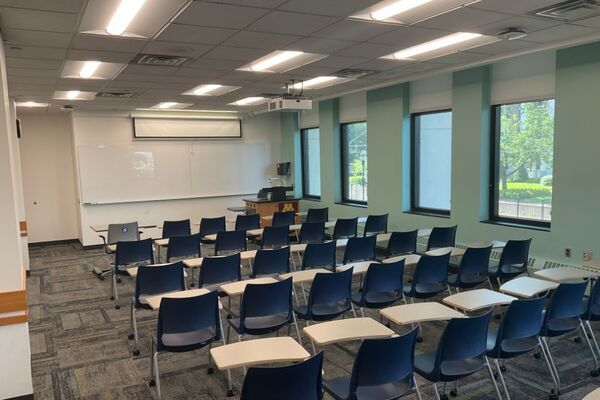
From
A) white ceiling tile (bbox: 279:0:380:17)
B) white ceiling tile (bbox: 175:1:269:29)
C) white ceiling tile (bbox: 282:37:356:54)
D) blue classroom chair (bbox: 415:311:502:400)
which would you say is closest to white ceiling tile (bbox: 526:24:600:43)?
white ceiling tile (bbox: 282:37:356:54)

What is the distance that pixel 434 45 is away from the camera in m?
5.56

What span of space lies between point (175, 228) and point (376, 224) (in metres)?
3.57

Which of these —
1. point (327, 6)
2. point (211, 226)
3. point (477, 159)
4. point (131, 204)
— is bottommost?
point (211, 226)

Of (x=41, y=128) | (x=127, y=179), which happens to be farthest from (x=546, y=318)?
(x=41, y=128)

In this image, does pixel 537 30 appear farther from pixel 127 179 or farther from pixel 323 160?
pixel 127 179

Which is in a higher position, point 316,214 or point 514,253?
point 316,214

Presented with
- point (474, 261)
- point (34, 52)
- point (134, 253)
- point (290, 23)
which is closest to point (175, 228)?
point (134, 253)

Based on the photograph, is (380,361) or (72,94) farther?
(72,94)

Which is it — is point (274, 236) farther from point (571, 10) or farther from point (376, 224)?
point (571, 10)

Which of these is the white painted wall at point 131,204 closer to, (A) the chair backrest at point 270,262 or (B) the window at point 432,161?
(B) the window at point 432,161

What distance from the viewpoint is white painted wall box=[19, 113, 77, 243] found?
10.5 m

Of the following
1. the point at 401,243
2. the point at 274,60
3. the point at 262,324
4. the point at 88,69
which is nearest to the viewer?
the point at 262,324

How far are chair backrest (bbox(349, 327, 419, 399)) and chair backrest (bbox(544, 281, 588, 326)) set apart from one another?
1.54 meters

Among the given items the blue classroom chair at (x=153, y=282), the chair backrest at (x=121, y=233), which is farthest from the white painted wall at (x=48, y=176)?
the blue classroom chair at (x=153, y=282)
